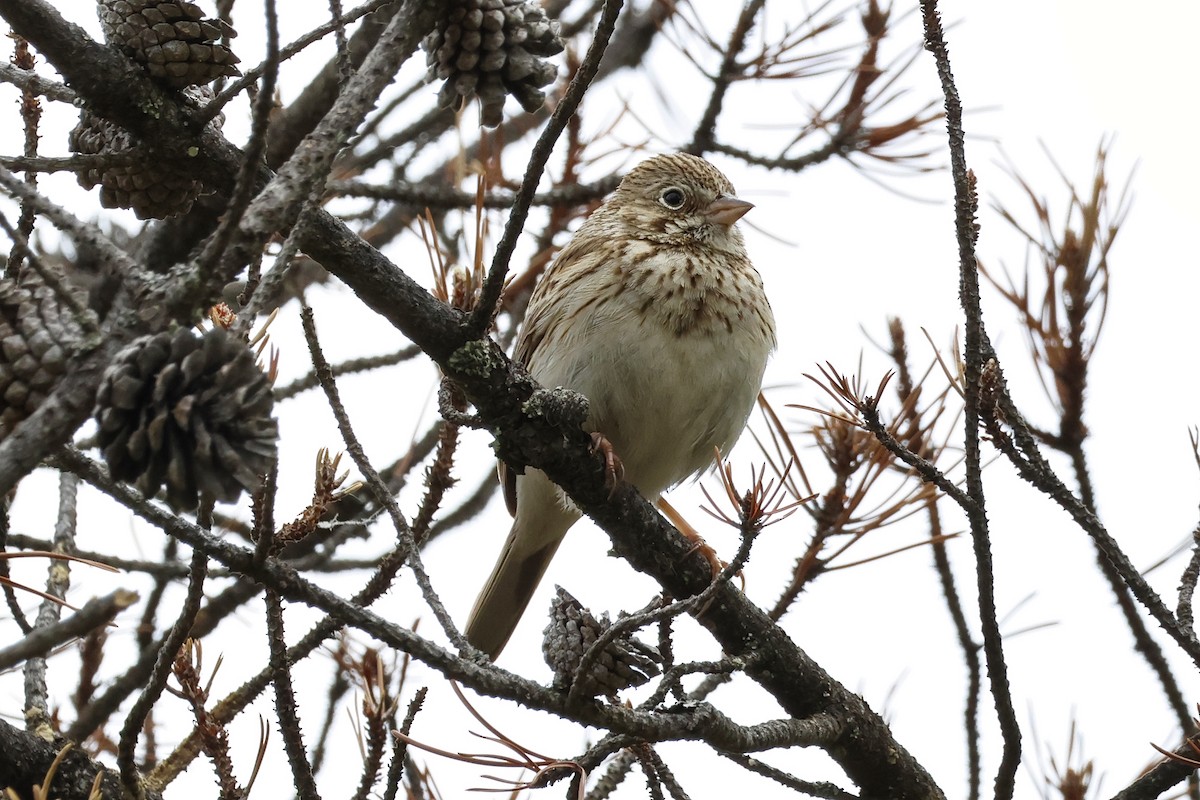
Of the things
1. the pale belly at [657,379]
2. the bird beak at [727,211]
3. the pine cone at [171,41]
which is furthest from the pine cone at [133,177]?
the bird beak at [727,211]

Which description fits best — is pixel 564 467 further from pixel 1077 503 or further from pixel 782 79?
pixel 782 79

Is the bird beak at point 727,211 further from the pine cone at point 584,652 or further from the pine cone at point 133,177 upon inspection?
the pine cone at point 133,177

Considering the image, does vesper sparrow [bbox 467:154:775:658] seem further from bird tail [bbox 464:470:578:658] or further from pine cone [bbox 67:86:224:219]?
pine cone [bbox 67:86:224:219]

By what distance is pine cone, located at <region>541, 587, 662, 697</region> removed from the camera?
2068 mm

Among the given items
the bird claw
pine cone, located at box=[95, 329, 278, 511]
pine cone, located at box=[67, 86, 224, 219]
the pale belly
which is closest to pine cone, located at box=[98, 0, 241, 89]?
pine cone, located at box=[67, 86, 224, 219]

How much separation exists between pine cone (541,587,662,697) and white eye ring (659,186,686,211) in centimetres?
207

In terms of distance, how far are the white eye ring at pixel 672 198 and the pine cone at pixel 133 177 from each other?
2.14 meters

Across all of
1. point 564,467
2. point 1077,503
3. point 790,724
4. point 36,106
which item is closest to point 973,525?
point 1077,503

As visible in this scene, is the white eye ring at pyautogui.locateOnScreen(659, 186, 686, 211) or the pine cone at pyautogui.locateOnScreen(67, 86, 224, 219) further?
the white eye ring at pyautogui.locateOnScreen(659, 186, 686, 211)

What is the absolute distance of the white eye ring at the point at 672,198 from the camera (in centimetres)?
405

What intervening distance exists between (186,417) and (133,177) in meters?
0.94

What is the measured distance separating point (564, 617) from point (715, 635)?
2.67 ft

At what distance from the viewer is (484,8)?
1663 mm

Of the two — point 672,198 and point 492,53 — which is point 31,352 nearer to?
point 492,53
